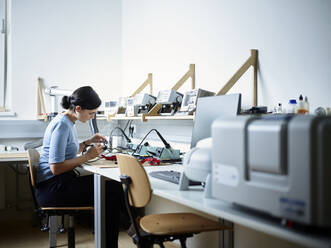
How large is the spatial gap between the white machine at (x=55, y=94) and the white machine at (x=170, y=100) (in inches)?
44.0

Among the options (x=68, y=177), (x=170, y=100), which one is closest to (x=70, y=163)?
(x=68, y=177)

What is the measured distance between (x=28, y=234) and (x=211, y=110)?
2412 mm

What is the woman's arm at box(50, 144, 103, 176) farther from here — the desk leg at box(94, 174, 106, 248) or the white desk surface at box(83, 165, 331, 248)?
the white desk surface at box(83, 165, 331, 248)

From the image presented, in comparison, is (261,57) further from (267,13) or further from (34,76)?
(34,76)

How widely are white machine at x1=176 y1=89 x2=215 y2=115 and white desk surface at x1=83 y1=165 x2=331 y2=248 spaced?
66cm

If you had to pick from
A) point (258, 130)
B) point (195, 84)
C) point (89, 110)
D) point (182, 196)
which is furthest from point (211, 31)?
point (258, 130)

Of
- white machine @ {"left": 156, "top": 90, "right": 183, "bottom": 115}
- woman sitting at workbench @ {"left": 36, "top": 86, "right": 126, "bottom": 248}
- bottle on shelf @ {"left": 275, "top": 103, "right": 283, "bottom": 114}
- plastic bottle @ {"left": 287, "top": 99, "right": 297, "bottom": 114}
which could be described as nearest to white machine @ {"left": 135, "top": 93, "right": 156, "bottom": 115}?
white machine @ {"left": 156, "top": 90, "right": 183, "bottom": 115}

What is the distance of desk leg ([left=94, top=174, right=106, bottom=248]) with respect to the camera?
2158 mm

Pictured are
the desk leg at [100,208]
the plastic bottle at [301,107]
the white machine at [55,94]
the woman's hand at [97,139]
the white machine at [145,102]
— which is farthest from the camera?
the white machine at [55,94]

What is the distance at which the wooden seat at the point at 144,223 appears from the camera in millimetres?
1627

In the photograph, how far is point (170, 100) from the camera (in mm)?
2596

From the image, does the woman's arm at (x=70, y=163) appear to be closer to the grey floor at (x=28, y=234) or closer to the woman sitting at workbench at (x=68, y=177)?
the woman sitting at workbench at (x=68, y=177)

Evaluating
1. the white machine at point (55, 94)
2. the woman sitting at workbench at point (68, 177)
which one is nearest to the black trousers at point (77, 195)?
the woman sitting at workbench at point (68, 177)

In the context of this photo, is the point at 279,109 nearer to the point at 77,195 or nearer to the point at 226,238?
the point at 226,238
